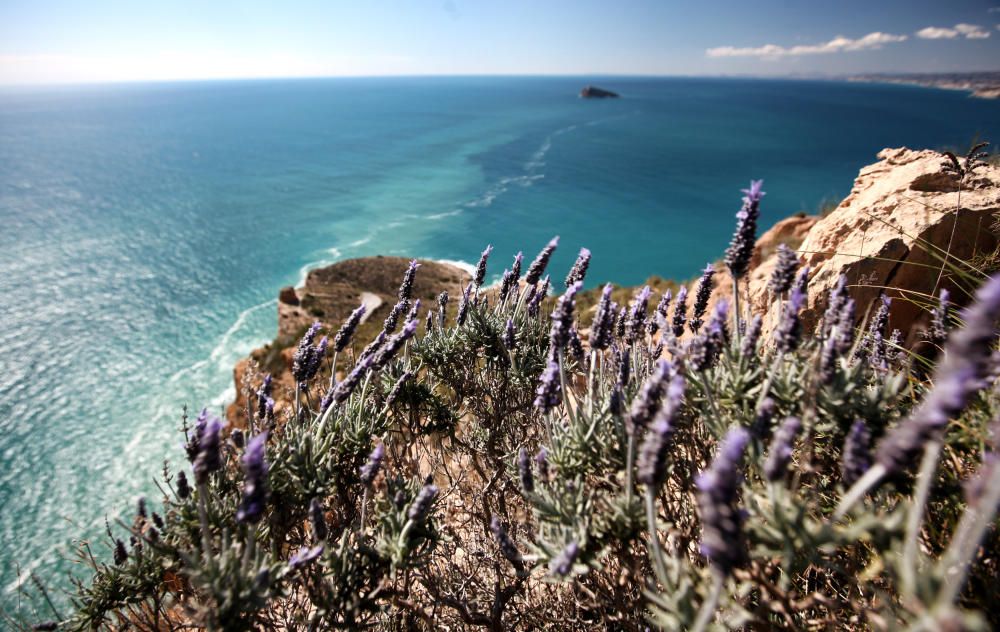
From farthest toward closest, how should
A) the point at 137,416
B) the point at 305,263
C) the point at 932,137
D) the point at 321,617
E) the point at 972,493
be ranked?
the point at 932,137
the point at 305,263
the point at 137,416
the point at 321,617
the point at 972,493

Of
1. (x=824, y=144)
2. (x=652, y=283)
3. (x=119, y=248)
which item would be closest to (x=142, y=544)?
(x=652, y=283)

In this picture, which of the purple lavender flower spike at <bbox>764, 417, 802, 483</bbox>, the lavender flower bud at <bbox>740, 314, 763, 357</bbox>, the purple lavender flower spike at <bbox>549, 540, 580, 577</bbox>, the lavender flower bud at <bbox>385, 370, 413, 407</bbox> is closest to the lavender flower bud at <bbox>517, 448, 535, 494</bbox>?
the purple lavender flower spike at <bbox>549, 540, 580, 577</bbox>

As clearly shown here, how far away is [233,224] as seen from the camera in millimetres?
49906

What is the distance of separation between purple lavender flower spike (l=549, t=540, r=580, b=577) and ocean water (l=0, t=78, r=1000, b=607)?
3.27 meters

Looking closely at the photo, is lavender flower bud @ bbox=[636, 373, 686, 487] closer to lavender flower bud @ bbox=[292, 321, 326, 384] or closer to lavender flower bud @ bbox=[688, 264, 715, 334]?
lavender flower bud @ bbox=[688, 264, 715, 334]

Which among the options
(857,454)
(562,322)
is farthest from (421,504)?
(857,454)

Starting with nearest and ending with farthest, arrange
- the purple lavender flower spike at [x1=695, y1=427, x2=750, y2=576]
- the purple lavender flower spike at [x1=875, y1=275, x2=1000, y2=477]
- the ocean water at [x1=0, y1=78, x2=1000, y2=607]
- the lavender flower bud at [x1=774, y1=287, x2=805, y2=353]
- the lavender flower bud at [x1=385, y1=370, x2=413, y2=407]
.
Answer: the purple lavender flower spike at [x1=875, y1=275, x2=1000, y2=477] < the purple lavender flower spike at [x1=695, y1=427, x2=750, y2=576] < the lavender flower bud at [x1=774, y1=287, x2=805, y2=353] < the lavender flower bud at [x1=385, y1=370, x2=413, y2=407] < the ocean water at [x1=0, y1=78, x2=1000, y2=607]

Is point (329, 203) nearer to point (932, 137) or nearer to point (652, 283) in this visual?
point (652, 283)

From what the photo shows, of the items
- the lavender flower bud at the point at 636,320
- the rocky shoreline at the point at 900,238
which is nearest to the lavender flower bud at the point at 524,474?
the lavender flower bud at the point at 636,320

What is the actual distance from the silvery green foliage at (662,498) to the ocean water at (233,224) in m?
1.63

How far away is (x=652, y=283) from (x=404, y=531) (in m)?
21.7

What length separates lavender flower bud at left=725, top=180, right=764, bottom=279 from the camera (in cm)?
268

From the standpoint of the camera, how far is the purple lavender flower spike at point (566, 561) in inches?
86.1

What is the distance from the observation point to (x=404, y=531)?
2.58 meters
